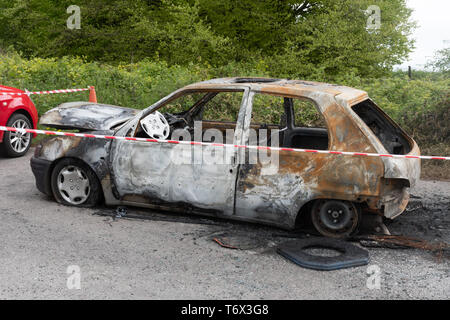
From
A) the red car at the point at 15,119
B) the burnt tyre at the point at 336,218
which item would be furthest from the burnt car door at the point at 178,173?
the red car at the point at 15,119

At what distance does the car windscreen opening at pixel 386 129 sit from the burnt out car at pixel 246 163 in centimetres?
1

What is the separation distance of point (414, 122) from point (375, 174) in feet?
18.2

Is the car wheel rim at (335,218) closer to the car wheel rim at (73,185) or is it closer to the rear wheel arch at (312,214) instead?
the rear wheel arch at (312,214)

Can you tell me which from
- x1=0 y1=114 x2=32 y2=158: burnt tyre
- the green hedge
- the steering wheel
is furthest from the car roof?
x1=0 y1=114 x2=32 y2=158: burnt tyre

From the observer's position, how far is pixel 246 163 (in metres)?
5.53

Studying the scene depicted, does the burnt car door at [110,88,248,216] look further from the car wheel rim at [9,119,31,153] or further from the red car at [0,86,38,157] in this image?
the car wheel rim at [9,119,31,153]

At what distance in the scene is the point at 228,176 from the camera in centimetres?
560

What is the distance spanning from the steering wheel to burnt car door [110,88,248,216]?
245 millimetres

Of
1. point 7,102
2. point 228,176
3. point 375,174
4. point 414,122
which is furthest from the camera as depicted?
point 414,122

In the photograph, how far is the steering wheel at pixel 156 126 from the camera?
615 cm

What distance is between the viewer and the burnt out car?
5238 millimetres

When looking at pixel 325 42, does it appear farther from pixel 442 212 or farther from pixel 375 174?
pixel 375 174

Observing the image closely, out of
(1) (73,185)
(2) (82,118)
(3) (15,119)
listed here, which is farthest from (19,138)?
(1) (73,185)
